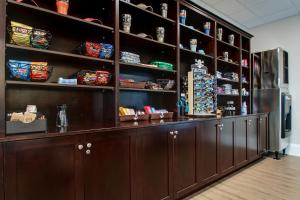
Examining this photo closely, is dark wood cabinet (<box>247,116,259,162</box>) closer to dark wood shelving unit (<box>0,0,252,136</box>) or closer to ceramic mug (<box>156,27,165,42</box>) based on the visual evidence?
dark wood shelving unit (<box>0,0,252,136</box>)

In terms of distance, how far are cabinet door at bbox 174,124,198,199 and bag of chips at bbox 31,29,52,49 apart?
1.42 meters

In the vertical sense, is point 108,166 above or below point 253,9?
below

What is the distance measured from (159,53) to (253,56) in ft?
8.58

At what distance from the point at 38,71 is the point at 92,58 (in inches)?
18.2

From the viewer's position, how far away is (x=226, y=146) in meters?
2.92

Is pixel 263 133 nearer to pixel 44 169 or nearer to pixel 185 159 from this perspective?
pixel 185 159

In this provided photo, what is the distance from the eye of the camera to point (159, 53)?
2797 mm

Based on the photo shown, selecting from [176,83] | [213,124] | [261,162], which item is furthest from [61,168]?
[261,162]

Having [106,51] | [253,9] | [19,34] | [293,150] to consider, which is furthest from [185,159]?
[293,150]

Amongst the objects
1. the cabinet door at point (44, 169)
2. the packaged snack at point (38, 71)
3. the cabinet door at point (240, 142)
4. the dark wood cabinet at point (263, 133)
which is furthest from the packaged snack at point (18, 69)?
the dark wood cabinet at point (263, 133)

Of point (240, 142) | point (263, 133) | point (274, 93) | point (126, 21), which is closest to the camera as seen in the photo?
point (126, 21)

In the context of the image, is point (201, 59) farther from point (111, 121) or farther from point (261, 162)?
point (261, 162)

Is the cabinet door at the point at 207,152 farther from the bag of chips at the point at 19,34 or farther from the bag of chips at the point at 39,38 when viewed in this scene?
the bag of chips at the point at 19,34

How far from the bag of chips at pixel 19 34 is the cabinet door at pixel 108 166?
2.77ft
